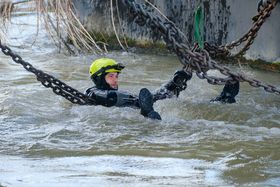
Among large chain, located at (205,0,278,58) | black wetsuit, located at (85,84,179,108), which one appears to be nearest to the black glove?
large chain, located at (205,0,278,58)

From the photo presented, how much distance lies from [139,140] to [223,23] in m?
5.02

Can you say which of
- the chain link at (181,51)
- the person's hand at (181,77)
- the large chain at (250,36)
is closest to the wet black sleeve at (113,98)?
the person's hand at (181,77)

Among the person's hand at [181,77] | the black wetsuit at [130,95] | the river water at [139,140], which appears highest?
the person's hand at [181,77]

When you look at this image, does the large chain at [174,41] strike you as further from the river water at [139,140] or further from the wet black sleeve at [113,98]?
the wet black sleeve at [113,98]

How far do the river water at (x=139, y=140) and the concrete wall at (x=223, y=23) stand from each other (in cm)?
58

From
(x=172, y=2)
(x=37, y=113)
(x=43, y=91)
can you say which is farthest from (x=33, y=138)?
(x=172, y=2)

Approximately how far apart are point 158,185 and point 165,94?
3193 mm

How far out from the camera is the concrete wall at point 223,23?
11.7 m

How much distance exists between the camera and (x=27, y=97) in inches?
404

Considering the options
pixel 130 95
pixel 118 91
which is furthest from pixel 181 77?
pixel 118 91

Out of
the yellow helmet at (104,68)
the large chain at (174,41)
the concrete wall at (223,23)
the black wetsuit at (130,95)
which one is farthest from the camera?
the concrete wall at (223,23)

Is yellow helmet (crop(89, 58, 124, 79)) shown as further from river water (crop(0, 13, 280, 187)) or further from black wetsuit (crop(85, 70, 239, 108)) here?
river water (crop(0, 13, 280, 187))

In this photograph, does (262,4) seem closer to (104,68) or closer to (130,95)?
(130,95)

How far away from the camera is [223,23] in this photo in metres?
12.5
